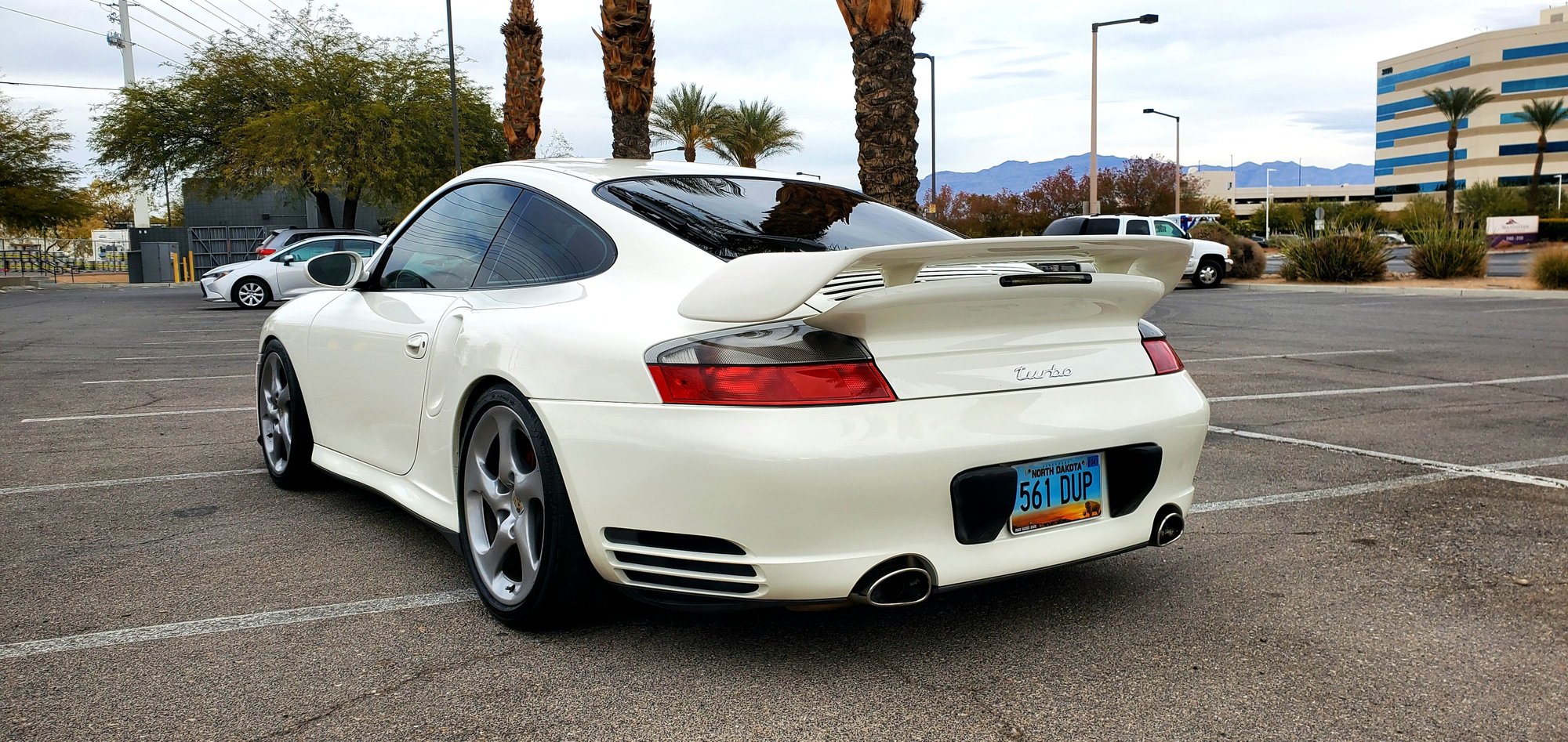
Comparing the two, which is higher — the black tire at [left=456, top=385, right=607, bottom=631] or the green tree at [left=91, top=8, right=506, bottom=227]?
the green tree at [left=91, top=8, right=506, bottom=227]

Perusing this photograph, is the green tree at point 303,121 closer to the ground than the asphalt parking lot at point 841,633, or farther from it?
farther from it

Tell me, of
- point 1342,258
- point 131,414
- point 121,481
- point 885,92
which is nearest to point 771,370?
point 121,481

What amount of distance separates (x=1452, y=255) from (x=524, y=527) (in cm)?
2685

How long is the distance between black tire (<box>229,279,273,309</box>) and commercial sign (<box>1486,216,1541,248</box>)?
49.5 meters

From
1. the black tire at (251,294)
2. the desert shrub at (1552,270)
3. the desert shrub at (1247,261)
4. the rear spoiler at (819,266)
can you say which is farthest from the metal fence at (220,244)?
the rear spoiler at (819,266)

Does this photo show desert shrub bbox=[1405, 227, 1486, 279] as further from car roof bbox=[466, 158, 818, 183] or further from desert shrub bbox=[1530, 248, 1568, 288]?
car roof bbox=[466, 158, 818, 183]

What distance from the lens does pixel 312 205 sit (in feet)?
157

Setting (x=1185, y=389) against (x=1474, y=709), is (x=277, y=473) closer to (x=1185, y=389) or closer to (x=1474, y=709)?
(x=1185, y=389)

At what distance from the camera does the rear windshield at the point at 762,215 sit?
3254mm

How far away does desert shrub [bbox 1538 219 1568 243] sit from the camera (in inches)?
1986

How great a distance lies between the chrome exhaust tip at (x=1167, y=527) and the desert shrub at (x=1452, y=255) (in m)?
25.7

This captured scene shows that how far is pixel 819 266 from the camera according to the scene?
2.56 meters

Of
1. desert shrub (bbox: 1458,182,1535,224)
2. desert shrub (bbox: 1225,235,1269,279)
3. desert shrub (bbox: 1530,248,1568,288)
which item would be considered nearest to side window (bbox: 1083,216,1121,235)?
desert shrub (bbox: 1225,235,1269,279)

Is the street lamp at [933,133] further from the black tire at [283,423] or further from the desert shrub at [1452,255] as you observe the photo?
the black tire at [283,423]
